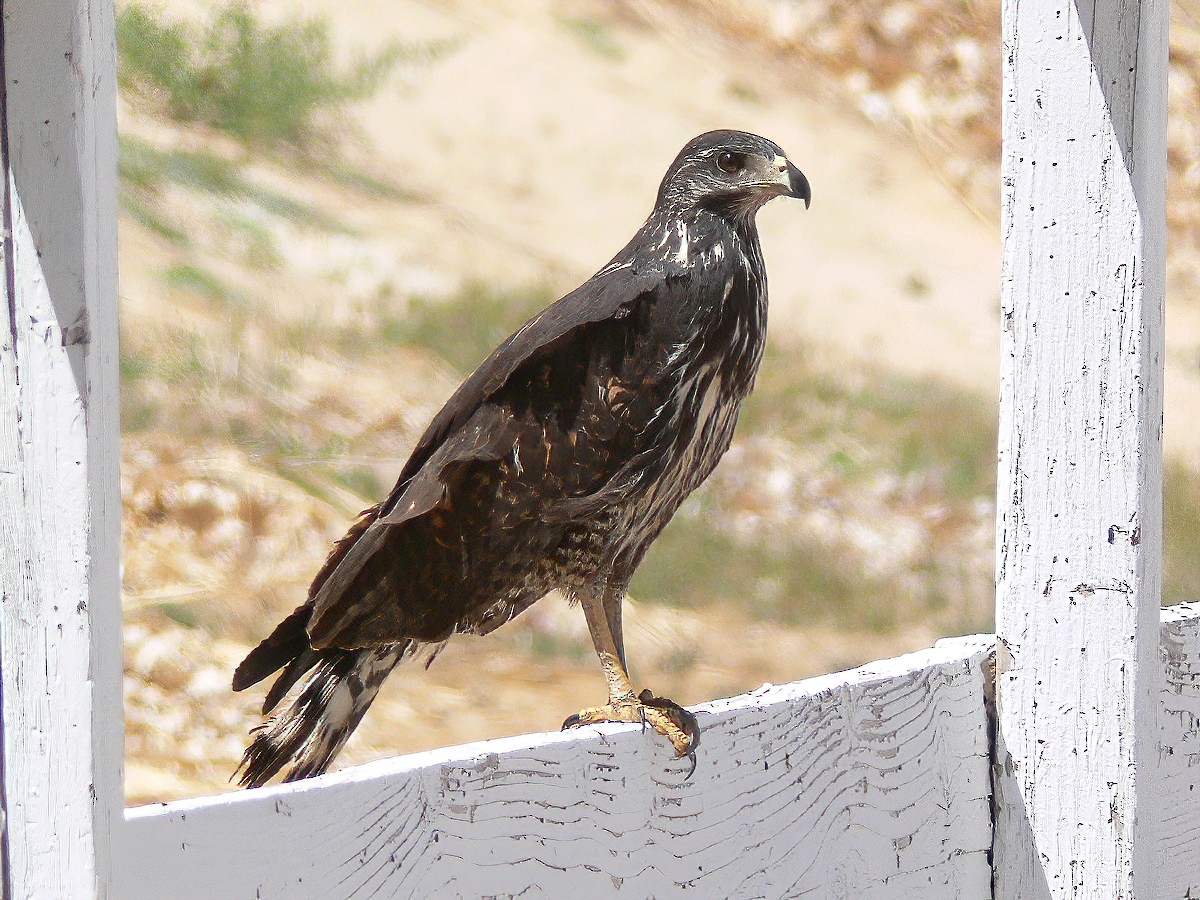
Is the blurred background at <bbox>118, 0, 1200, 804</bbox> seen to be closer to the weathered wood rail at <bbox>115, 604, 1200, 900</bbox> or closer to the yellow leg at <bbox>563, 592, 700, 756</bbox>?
the yellow leg at <bbox>563, 592, 700, 756</bbox>

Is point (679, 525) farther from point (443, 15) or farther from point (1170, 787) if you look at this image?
point (1170, 787)

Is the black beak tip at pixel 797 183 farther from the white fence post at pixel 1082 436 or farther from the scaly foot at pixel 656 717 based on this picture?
the scaly foot at pixel 656 717

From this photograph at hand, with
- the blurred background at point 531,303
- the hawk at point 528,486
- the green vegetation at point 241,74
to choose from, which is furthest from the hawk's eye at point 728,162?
the green vegetation at point 241,74

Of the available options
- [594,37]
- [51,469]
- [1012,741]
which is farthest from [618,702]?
[594,37]

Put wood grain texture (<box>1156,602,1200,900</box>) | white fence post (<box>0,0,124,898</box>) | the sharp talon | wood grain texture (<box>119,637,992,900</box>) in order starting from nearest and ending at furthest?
white fence post (<box>0,0,124,898</box>)
wood grain texture (<box>119,637,992,900</box>)
the sharp talon
wood grain texture (<box>1156,602,1200,900</box>)

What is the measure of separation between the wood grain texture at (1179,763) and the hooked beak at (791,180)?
0.77m

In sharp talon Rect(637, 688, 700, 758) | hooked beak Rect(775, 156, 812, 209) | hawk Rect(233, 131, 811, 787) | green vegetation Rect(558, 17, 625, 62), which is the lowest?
sharp talon Rect(637, 688, 700, 758)

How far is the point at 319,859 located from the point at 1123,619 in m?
0.91

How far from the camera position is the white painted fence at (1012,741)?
116 cm

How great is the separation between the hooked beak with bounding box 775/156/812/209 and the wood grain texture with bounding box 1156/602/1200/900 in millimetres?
771

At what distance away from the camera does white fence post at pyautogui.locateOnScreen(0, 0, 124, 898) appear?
0.88 meters

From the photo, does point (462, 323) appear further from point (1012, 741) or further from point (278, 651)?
point (1012, 741)

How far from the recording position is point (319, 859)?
1057mm

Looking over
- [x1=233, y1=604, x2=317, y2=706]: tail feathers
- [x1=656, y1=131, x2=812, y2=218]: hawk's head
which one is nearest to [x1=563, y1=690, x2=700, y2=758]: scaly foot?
[x1=233, y1=604, x2=317, y2=706]: tail feathers
